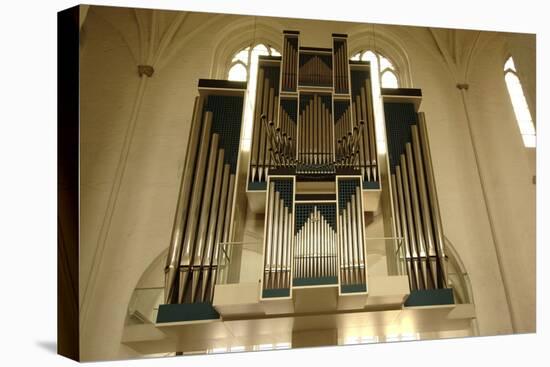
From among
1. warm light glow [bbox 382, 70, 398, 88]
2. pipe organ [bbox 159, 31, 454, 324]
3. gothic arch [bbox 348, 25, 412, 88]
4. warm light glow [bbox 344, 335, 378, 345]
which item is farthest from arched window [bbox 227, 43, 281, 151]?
warm light glow [bbox 344, 335, 378, 345]

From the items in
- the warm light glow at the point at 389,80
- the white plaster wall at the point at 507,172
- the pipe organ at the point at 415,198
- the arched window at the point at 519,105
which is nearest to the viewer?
the pipe organ at the point at 415,198

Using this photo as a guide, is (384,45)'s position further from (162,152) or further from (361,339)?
(361,339)

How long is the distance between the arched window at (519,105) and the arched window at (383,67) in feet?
5.77

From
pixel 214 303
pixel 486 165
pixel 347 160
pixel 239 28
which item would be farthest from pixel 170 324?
pixel 486 165

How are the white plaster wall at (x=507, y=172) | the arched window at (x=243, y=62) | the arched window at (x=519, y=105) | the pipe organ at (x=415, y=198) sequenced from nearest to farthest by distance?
1. the pipe organ at (x=415, y=198)
2. the white plaster wall at (x=507, y=172)
3. the arched window at (x=243, y=62)
4. the arched window at (x=519, y=105)

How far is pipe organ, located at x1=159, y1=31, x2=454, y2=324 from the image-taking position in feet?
18.6

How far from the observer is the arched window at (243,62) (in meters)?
7.14

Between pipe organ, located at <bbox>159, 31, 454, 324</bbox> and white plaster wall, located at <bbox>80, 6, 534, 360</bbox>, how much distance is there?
46 cm

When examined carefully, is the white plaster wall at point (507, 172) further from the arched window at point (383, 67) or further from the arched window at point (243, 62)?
the arched window at point (243, 62)

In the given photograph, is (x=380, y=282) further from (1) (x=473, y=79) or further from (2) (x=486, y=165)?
(1) (x=473, y=79)

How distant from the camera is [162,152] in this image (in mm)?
6852

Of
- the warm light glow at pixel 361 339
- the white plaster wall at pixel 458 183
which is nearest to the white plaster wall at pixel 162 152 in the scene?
the white plaster wall at pixel 458 183

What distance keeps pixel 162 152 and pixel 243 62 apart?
5.98 feet

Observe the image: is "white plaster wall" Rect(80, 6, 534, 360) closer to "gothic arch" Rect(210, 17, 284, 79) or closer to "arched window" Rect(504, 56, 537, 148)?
"gothic arch" Rect(210, 17, 284, 79)
